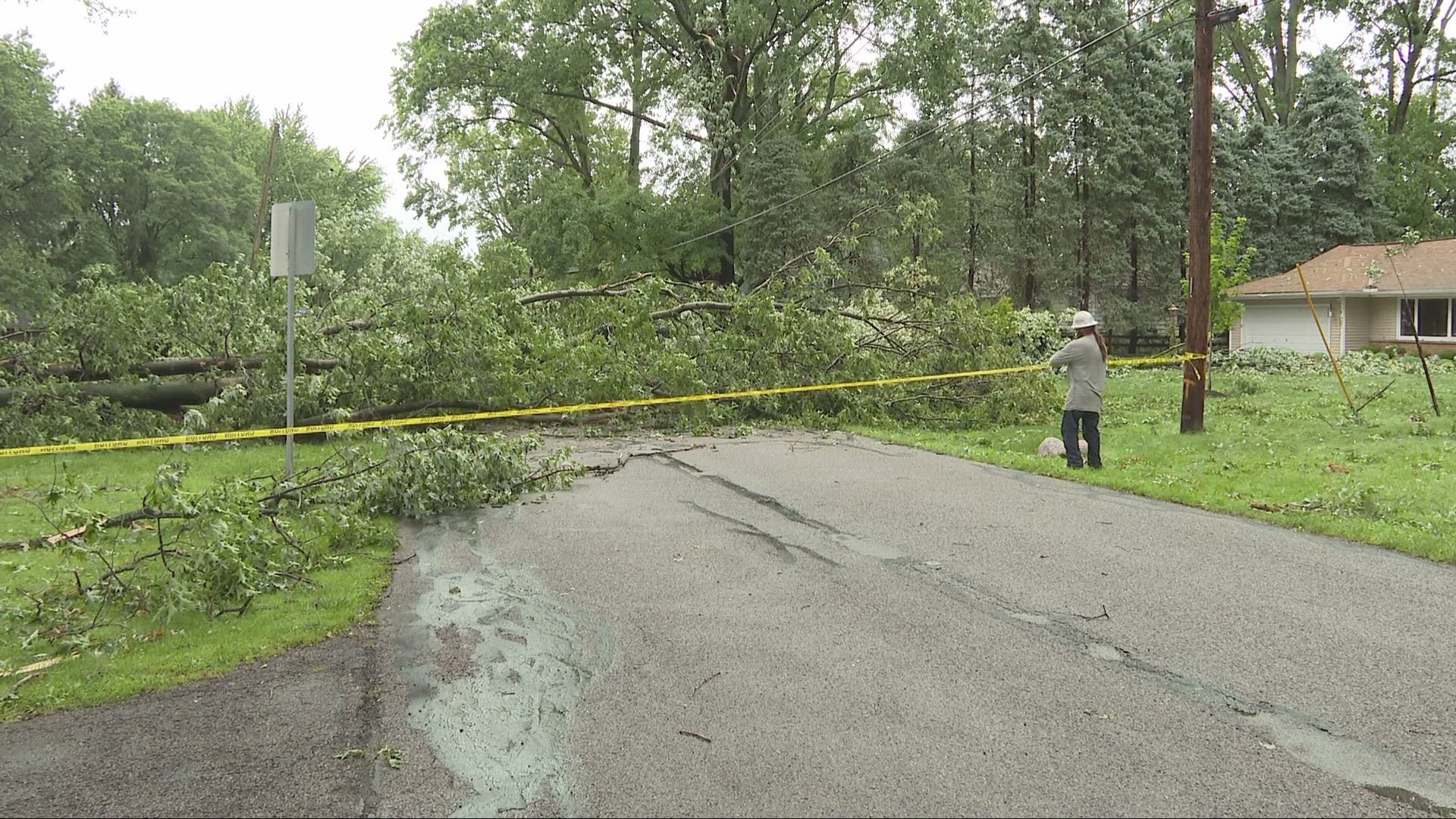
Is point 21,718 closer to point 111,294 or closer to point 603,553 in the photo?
point 603,553

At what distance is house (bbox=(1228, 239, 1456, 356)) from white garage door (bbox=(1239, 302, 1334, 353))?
0.08 ft

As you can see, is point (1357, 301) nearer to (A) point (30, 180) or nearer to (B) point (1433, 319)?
(B) point (1433, 319)

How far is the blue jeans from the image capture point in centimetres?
983

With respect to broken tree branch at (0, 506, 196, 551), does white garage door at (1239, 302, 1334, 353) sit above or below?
above

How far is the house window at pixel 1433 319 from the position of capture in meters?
28.7

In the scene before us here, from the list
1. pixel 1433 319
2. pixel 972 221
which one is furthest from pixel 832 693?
pixel 1433 319

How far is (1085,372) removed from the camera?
9727 millimetres

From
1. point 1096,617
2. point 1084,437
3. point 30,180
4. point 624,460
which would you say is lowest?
point 1096,617

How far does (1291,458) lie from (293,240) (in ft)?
32.9

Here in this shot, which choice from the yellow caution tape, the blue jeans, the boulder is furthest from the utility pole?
the blue jeans

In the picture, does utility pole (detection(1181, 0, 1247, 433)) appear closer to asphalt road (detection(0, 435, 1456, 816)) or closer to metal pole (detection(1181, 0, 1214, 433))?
metal pole (detection(1181, 0, 1214, 433))

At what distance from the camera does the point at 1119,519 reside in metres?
7.32

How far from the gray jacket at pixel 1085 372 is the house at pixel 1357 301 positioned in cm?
2150

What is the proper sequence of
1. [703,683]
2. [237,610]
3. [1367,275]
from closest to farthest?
[703,683] < [237,610] < [1367,275]
